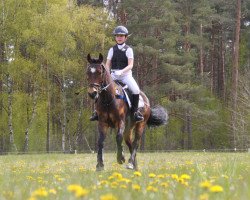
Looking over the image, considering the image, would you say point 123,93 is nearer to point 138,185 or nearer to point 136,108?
point 136,108

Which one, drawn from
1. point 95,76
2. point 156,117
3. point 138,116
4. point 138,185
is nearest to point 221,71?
point 156,117

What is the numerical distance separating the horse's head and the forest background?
28.7 metres

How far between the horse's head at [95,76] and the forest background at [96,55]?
28.7 meters

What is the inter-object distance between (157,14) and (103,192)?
44.7 m

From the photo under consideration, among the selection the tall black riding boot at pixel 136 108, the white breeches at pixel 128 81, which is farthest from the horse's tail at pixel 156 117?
the white breeches at pixel 128 81

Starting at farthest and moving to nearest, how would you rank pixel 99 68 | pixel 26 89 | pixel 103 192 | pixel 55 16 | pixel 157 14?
pixel 26 89, pixel 157 14, pixel 55 16, pixel 99 68, pixel 103 192

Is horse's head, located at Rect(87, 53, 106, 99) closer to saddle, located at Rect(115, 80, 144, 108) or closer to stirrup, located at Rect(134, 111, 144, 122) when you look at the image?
saddle, located at Rect(115, 80, 144, 108)

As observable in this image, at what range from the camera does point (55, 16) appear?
4222cm

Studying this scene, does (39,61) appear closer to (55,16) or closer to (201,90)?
(55,16)

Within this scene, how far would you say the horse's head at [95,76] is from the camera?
9.97 meters

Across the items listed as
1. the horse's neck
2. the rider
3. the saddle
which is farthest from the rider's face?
the horse's neck

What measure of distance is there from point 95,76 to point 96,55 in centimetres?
3208

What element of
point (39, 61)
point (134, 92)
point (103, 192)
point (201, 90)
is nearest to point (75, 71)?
point (39, 61)

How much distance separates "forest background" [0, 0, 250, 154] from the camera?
42250mm
